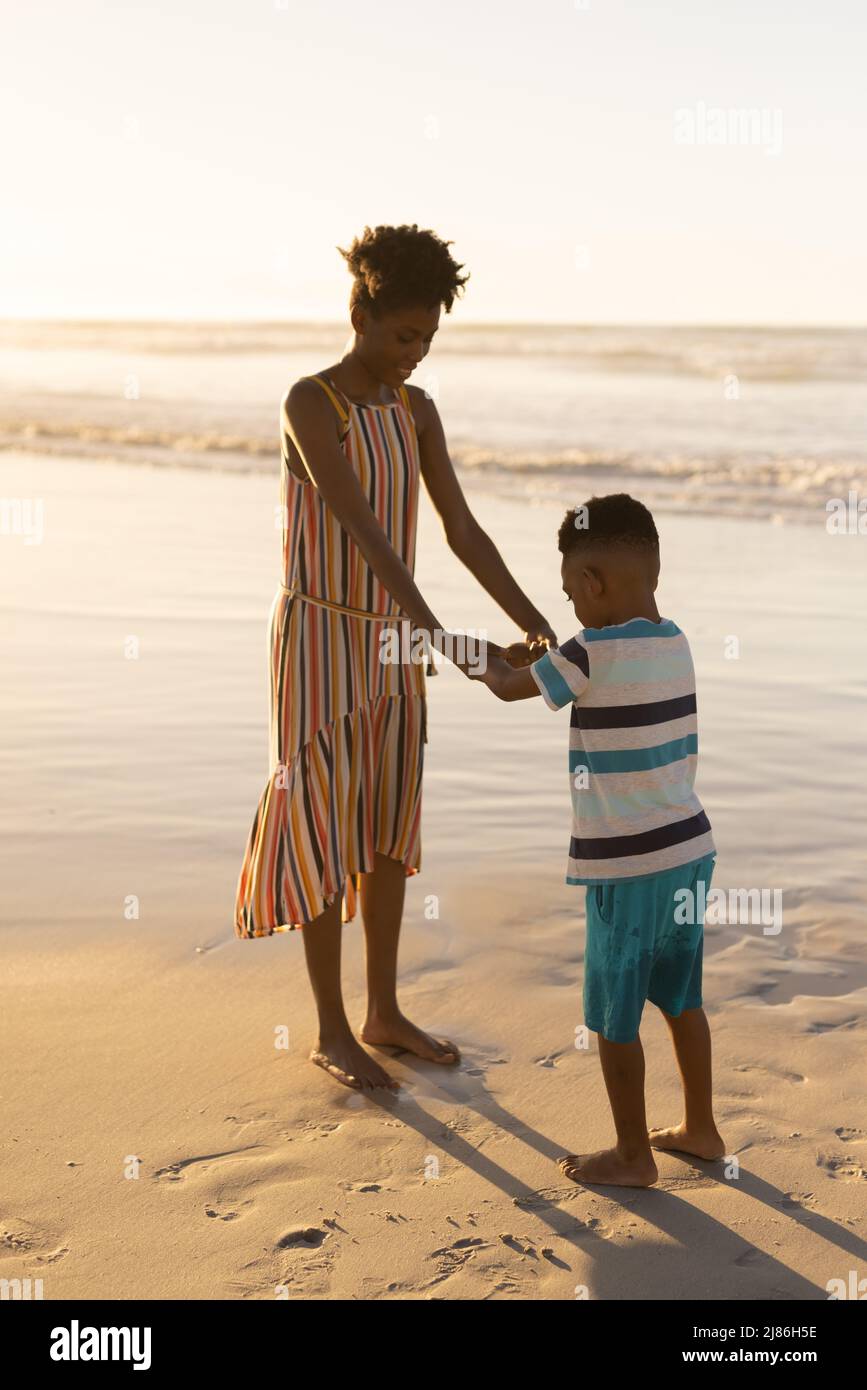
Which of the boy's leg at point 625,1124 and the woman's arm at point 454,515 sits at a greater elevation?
the woman's arm at point 454,515

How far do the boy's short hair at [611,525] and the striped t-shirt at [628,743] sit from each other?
0.16 m

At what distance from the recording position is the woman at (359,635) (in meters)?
3.24

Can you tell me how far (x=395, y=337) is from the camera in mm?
3264

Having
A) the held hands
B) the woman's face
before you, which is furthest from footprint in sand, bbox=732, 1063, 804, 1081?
the woman's face

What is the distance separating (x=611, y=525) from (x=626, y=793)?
0.52m

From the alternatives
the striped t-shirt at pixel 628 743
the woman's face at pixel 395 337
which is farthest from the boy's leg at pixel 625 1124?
the woman's face at pixel 395 337

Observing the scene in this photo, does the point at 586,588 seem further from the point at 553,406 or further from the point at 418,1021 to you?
the point at 553,406

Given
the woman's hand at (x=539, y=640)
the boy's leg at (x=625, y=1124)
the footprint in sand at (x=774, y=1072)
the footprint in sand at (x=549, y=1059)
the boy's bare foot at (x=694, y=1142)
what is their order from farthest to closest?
the footprint in sand at (x=549, y=1059) < the footprint in sand at (x=774, y=1072) < the woman's hand at (x=539, y=640) < the boy's bare foot at (x=694, y=1142) < the boy's leg at (x=625, y=1124)

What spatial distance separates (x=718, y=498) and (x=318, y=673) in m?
10.0

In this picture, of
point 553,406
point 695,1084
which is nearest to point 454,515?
point 695,1084

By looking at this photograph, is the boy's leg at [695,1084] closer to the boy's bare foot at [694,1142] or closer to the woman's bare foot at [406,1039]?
the boy's bare foot at [694,1142]
